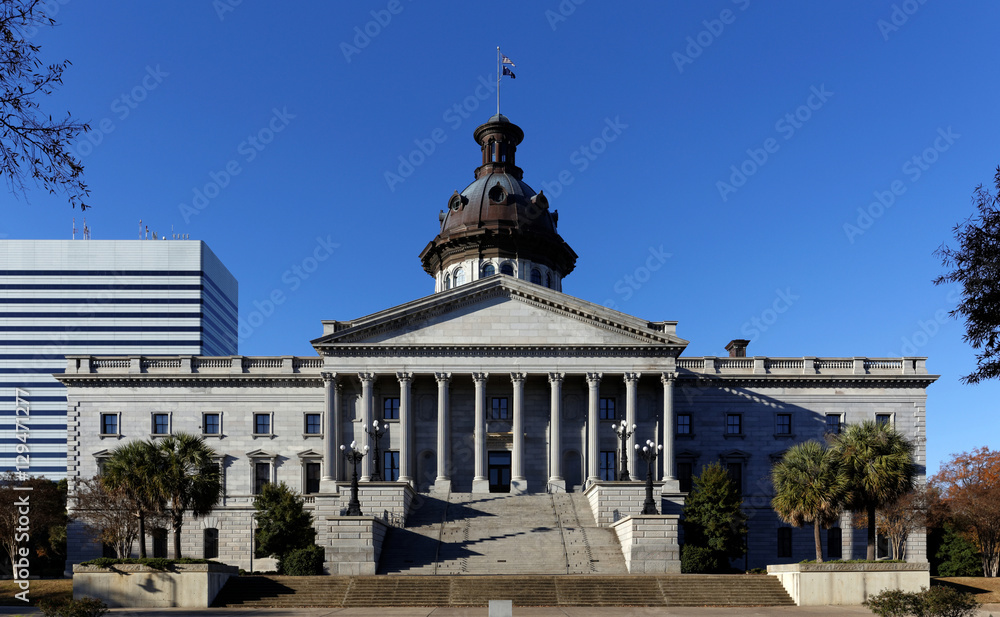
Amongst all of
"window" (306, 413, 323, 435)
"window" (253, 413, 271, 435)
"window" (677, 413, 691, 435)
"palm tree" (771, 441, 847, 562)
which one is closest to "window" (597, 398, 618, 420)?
"window" (677, 413, 691, 435)

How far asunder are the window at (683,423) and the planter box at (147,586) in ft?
119

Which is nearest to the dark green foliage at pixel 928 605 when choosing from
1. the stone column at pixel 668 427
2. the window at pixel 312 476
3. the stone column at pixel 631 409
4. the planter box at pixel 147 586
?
the planter box at pixel 147 586

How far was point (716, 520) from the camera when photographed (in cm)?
4819

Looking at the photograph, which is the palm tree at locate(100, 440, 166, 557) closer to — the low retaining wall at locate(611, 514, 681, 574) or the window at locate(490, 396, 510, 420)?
the low retaining wall at locate(611, 514, 681, 574)

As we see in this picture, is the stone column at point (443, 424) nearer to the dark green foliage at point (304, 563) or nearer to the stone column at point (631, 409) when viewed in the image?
the stone column at point (631, 409)

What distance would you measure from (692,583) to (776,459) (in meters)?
26.3

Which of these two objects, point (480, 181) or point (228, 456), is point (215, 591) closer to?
point (228, 456)

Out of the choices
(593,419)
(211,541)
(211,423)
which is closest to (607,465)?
(593,419)

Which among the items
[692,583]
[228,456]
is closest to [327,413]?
[228,456]

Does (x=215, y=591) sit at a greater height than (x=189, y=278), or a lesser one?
lesser

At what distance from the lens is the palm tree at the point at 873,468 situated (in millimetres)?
40188

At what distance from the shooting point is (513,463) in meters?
57.3

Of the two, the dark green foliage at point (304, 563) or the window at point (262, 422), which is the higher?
the window at point (262, 422)

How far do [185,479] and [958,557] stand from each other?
44760 mm
